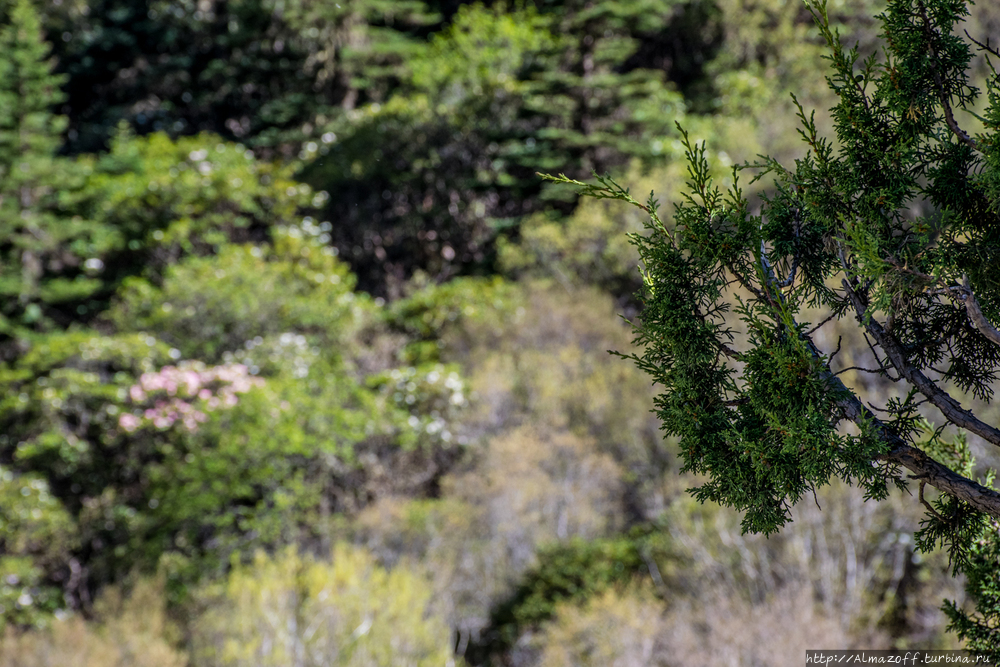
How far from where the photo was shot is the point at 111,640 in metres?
4.84

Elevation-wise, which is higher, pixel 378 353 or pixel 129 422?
pixel 378 353

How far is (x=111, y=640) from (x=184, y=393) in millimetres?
3086

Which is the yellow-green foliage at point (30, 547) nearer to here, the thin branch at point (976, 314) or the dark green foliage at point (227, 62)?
the thin branch at point (976, 314)

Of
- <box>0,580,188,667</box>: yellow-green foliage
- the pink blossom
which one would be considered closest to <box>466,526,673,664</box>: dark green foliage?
<box>0,580,188,667</box>: yellow-green foliage

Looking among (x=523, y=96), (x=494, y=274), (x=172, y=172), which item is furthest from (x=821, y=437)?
(x=172, y=172)

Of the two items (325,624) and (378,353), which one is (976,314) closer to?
(325,624)

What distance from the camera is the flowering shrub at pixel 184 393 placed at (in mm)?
7297

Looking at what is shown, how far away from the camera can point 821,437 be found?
1.52 metres

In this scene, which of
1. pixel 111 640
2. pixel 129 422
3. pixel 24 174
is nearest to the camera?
pixel 111 640

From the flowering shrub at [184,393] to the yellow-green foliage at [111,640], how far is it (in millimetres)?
1884

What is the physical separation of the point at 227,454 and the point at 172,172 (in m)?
6.64

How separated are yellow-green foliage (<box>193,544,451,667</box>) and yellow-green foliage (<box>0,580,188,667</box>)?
30 centimetres

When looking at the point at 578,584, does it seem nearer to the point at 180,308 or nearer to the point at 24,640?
the point at 24,640

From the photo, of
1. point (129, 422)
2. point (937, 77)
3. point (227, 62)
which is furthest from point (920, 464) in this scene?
point (227, 62)
